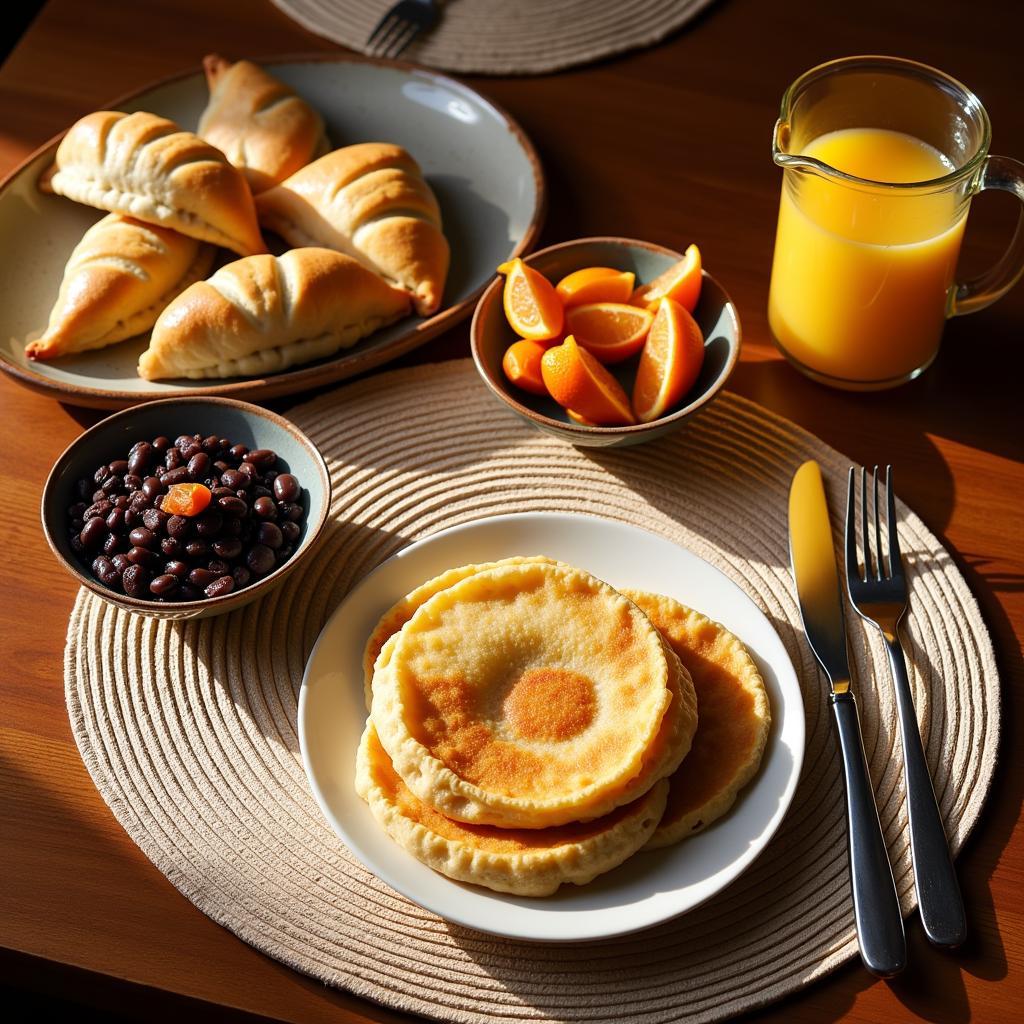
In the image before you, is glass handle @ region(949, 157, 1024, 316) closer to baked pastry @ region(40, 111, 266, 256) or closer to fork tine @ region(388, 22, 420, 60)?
baked pastry @ region(40, 111, 266, 256)

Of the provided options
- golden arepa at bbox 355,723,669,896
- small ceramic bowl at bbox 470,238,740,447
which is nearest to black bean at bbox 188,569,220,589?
golden arepa at bbox 355,723,669,896

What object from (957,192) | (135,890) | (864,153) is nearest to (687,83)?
(864,153)

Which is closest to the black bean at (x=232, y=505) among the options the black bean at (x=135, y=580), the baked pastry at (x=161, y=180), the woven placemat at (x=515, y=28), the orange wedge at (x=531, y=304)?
the black bean at (x=135, y=580)

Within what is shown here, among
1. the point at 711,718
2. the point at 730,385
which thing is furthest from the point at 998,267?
the point at 711,718

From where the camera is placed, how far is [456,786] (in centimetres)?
122

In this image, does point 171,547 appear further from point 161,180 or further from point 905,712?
point 905,712

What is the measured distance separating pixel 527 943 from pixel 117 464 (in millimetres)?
807

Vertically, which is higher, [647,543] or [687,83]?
[687,83]

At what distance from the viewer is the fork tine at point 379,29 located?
7.61 ft

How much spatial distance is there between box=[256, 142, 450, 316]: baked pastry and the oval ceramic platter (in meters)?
0.07

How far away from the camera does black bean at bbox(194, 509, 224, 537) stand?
147 centimetres

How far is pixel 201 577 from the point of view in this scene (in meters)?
1.45

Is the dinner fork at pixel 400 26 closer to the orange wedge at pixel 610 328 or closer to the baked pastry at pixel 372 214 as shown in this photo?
the baked pastry at pixel 372 214

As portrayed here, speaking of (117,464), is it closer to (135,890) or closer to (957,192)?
(135,890)
